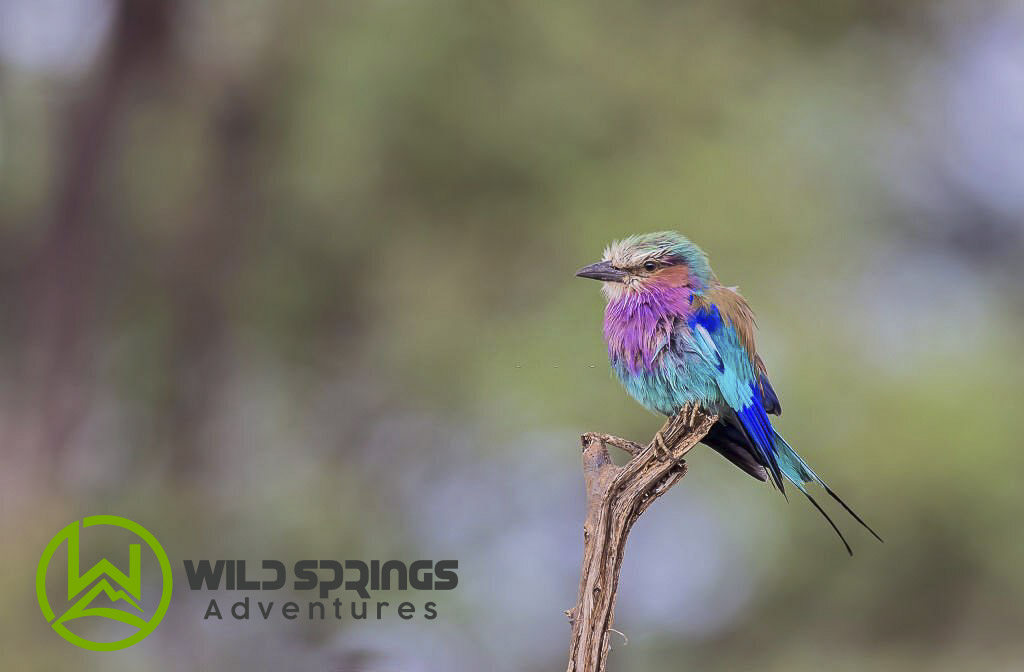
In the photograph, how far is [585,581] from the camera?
6.74 feet

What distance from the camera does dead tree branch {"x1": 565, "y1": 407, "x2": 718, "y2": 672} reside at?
2039mm

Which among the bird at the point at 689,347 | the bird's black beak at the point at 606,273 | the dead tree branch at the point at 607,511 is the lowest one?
the dead tree branch at the point at 607,511

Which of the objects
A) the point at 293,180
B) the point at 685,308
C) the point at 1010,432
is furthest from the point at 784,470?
the point at 293,180

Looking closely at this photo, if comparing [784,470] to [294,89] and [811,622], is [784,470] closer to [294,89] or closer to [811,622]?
[811,622]

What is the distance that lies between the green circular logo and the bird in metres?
2.65

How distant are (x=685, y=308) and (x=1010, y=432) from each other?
385cm

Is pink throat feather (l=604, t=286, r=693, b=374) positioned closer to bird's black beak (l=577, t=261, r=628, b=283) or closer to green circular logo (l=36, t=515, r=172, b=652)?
bird's black beak (l=577, t=261, r=628, b=283)

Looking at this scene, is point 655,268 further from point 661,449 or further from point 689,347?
point 661,449

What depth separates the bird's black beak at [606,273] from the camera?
2.59 metres

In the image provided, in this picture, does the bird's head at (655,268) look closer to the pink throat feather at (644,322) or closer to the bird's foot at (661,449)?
the pink throat feather at (644,322)

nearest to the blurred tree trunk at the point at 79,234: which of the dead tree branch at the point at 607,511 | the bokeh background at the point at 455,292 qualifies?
the bokeh background at the point at 455,292

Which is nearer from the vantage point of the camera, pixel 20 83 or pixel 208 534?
pixel 208 534

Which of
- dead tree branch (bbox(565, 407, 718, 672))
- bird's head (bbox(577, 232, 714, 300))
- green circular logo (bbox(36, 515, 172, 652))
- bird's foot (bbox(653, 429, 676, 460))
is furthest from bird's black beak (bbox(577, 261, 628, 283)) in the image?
green circular logo (bbox(36, 515, 172, 652))

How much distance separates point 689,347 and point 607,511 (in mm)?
531
